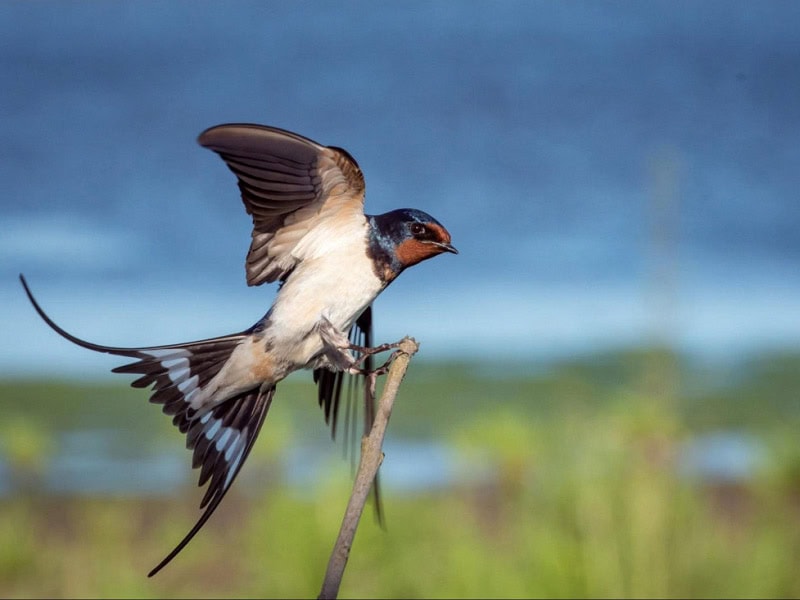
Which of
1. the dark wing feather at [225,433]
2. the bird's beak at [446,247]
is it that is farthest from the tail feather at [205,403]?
the bird's beak at [446,247]

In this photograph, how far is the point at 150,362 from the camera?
1706 millimetres

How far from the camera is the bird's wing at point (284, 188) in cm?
154

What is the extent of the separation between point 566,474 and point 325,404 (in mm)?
1406

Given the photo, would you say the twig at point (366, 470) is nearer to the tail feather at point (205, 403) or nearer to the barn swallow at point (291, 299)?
the barn swallow at point (291, 299)

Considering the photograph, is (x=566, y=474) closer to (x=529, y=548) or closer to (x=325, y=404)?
(x=529, y=548)

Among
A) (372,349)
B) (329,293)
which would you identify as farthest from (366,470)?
(329,293)

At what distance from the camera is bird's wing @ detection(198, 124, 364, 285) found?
1.54 m

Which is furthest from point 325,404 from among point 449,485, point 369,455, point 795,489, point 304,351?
point 795,489

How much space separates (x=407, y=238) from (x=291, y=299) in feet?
0.71

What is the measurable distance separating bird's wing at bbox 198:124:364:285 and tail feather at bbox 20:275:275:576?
143 mm

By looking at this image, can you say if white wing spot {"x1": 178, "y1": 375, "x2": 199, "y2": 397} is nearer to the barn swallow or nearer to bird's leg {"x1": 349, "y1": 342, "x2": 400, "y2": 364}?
the barn swallow

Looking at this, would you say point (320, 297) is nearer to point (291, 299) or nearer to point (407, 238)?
point (291, 299)

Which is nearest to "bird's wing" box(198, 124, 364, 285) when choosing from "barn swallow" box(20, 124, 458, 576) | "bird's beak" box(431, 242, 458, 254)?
"barn swallow" box(20, 124, 458, 576)

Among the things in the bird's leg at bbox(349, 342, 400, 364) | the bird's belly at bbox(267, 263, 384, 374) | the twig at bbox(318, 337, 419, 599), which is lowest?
the twig at bbox(318, 337, 419, 599)
